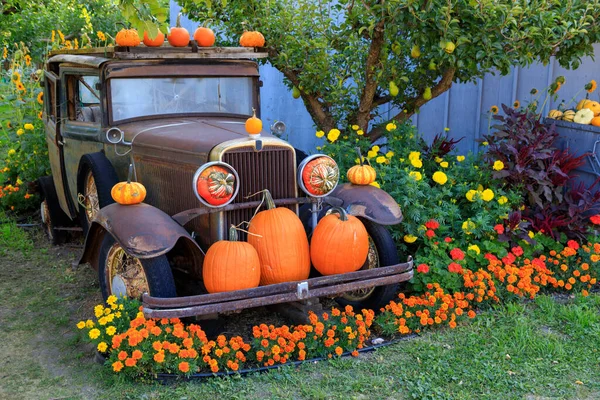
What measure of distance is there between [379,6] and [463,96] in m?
2.32

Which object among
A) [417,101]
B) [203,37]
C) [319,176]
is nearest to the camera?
[319,176]

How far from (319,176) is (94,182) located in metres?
1.88

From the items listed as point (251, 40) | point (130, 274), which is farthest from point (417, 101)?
point (130, 274)

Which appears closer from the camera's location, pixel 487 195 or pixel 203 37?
pixel 487 195

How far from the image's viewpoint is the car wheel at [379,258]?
4270 mm

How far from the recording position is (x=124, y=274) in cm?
396

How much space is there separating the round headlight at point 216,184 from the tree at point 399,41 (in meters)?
0.94

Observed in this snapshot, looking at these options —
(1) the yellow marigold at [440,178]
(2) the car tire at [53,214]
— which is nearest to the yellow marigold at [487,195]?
(1) the yellow marigold at [440,178]

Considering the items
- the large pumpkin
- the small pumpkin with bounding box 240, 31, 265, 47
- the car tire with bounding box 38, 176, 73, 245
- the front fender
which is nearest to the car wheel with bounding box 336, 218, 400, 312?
the front fender

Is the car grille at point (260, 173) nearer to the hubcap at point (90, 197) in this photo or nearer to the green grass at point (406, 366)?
the green grass at point (406, 366)

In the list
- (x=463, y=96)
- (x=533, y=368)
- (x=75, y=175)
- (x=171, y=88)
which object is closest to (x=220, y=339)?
(x=533, y=368)

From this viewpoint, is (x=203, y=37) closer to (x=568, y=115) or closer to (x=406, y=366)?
(x=406, y=366)

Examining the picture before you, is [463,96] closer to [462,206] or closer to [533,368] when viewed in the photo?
[462,206]

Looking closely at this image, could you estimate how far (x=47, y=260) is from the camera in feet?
19.2
